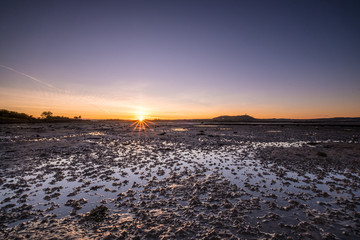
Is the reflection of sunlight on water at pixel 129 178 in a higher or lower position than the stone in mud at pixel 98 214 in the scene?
lower

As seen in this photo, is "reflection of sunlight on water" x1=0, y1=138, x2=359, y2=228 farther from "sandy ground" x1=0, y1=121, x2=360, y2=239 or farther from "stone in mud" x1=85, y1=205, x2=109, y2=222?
"stone in mud" x1=85, y1=205, x2=109, y2=222

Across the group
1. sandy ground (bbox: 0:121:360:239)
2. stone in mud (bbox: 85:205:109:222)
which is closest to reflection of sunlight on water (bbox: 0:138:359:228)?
sandy ground (bbox: 0:121:360:239)

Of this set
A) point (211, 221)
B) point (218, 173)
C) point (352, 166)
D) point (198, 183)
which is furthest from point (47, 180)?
point (352, 166)

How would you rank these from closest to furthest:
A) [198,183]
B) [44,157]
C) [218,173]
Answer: [198,183] → [218,173] → [44,157]

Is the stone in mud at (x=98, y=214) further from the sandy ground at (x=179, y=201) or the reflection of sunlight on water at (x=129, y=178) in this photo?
the reflection of sunlight on water at (x=129, y=178)

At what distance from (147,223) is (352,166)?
14.7 meters

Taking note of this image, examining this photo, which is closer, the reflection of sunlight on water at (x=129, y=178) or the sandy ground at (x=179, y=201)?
the sandy ground at (x=179, y=201)

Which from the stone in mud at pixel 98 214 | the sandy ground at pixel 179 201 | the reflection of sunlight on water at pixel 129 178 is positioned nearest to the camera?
the sandy ground at pixel 179 201

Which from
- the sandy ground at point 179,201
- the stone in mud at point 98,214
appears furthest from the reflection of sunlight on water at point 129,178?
the stone in mud at point 98,214

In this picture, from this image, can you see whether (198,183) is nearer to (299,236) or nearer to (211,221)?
(211,221)

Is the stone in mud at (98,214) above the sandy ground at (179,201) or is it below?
above

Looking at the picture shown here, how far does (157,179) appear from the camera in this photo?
29.2ft

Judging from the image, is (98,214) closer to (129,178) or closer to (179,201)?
(179,201)

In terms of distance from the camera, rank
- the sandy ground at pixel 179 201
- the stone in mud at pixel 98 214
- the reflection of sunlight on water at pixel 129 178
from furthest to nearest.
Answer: the reflection of sunlight on water at pixel 129 178 < the stone in mud at pixel 98 214 < the sandy ground at pixel 179 201
